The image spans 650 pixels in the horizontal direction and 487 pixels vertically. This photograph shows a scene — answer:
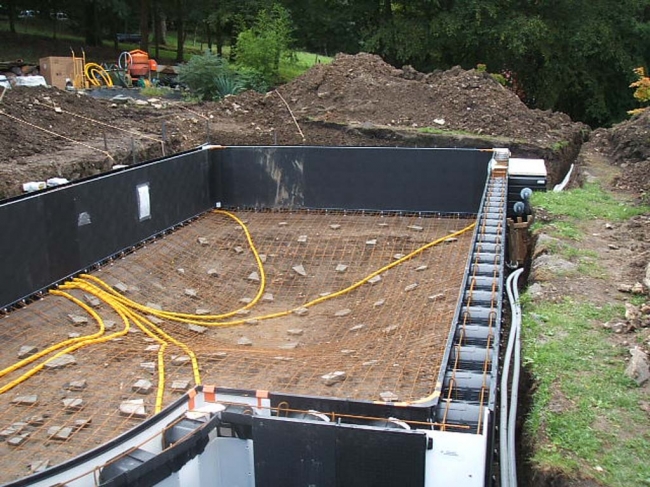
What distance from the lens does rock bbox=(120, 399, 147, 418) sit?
19.7 ft

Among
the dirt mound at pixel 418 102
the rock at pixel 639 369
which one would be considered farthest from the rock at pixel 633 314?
the dirt mound at pixel 418 102

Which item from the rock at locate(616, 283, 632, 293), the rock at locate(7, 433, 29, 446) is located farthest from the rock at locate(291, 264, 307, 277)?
the rock at locate(7, 433, 29, 446)

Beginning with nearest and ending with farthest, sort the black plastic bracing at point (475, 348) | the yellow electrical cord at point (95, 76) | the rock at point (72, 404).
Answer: the black plastic bracing at point (475, 348)
the rock at point (72, 404)
the yellow electrical cord at point (95, 76)

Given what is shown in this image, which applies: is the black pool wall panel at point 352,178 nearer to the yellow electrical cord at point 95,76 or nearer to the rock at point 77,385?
the rock at point 77,385

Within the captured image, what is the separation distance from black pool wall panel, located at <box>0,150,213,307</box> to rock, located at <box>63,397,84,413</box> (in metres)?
2.40

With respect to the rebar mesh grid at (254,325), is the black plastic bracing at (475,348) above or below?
above

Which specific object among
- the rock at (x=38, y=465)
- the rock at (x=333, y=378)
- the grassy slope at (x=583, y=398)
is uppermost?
the grassy slope at (x=583, y=398)

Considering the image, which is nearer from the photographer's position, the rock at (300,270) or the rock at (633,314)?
the rock at (633,314)

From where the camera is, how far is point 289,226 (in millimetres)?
12586

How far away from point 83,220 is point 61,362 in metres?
2.93

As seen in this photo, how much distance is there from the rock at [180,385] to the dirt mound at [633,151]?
29.5 ft

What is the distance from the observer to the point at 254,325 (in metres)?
8.73

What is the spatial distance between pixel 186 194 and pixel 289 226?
6.56 ft

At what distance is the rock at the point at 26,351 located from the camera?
23.3 feet
